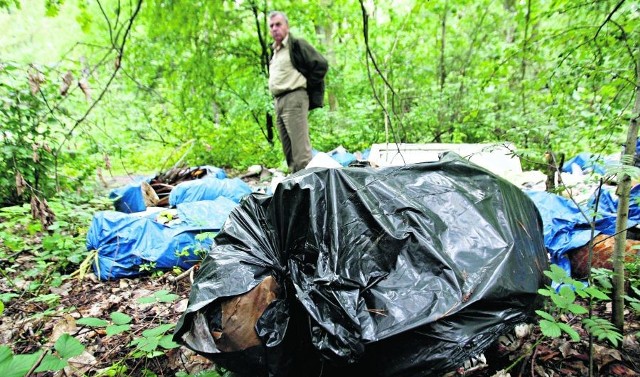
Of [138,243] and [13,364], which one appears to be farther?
[138,243]

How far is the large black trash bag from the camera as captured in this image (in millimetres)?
958

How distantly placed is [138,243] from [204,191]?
929mm

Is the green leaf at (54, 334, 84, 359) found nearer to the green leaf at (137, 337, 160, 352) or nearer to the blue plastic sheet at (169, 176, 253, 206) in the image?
the green leaf at (137, 337, 160, 352)

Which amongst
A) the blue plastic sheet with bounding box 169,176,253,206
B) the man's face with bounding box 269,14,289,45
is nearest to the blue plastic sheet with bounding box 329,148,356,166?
the blue plastic sheet with bounding box 169,176,253,206

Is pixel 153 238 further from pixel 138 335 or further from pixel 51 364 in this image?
pixel 51 364

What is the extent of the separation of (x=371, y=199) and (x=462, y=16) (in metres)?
5.98

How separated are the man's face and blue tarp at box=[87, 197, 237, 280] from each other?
188cm

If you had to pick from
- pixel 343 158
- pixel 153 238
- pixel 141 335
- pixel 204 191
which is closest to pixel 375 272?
pixel 141 335

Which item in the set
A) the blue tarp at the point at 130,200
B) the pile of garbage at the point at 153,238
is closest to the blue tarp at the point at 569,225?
the pile of garbage at the point at 153,238

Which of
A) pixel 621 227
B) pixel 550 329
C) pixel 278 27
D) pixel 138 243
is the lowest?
pixel 138 243

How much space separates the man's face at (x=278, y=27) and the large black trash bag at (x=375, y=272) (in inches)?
86.0

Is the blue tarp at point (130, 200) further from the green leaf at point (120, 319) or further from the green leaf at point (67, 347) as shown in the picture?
the green leaf at point (67, 347)

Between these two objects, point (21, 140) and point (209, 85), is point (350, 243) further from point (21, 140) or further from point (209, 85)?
point (209, 85)

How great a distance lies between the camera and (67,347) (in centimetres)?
98
